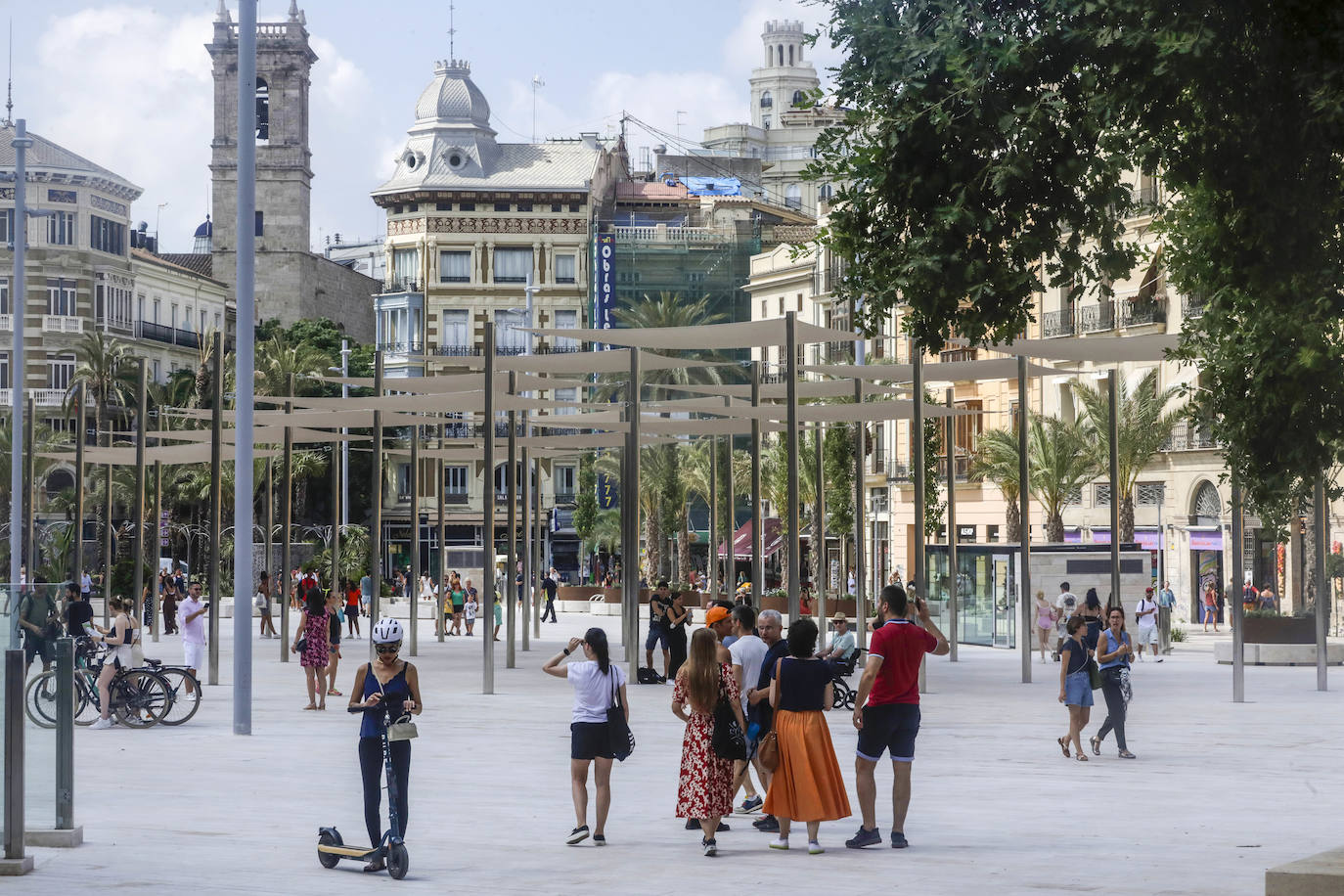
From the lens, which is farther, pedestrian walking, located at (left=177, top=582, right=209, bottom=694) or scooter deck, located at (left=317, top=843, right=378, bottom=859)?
pedestrian walking, located at (left=177, top=582, right=209, bottom=694)

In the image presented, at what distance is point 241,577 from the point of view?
20.7 m

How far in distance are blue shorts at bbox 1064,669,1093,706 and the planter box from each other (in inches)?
687

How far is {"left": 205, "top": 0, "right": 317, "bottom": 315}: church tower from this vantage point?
10150 cm

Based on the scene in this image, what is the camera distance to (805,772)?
37.8ft

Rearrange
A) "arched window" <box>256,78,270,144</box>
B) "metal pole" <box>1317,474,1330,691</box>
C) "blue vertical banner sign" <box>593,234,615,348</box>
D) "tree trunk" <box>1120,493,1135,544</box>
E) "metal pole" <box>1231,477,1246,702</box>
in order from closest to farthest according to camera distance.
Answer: "metal pole" <box>1231,477,1246,702</box> < "metal pole" <box>1317,474,1330,691</box> < "tree trunk" <box>1120,493,1135,544</box> < "blue vertical banner sign" <box>593,234,615,348</box> < "arched window" <box>256,78,270,144</box>

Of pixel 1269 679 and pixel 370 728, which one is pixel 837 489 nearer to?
pixel 1269 679

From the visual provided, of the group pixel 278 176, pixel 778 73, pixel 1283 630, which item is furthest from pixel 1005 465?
pixel 778 73

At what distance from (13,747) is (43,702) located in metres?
0.66

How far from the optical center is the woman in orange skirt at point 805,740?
454 inches

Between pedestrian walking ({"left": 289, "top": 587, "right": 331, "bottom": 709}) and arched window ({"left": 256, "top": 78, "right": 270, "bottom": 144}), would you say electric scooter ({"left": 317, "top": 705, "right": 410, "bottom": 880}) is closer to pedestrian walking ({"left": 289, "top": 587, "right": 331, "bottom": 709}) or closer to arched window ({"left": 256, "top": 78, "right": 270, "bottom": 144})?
pedestrian walking ({"left": 289, "top": 587, "right": 331, "bottom": 709})

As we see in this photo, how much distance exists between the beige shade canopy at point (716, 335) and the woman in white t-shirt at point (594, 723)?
10767 mm

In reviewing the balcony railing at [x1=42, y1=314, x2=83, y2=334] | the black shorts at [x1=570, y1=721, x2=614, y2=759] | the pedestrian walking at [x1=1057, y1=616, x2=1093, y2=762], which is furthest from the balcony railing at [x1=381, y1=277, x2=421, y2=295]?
the black shorts at [x1=570, y1=721, x2=614, y2=759]

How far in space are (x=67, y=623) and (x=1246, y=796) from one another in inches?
697

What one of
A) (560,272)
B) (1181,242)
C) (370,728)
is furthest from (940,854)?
(560,272)
